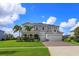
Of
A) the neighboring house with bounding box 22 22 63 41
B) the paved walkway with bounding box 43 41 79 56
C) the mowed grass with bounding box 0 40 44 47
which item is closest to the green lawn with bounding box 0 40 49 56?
the mowed grass with bounding box 0 40 44 47

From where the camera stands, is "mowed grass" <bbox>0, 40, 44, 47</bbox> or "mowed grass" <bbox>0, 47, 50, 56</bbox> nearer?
"mowed grass" <bbox>0, 47, 50, 56</bbox>

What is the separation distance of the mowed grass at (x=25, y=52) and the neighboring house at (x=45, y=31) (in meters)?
0.33

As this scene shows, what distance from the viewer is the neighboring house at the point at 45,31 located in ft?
37.3

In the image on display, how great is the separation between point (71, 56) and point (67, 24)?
2.74 ft

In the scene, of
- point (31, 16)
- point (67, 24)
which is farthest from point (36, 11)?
point (67, 24)

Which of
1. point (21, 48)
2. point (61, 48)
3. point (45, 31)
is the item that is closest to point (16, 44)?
point (21, 48)

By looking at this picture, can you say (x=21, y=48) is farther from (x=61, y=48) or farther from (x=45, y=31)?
(x=61, y=48)

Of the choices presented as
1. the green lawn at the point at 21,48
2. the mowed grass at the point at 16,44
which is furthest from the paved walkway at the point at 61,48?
the mowed grass at the point at 16,44

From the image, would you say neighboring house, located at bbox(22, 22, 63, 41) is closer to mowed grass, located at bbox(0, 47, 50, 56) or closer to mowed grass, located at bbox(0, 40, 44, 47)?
mowed grass, located at bbox(0, 40, 44, 47)

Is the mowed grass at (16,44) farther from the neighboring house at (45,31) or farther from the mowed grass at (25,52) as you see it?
the neighboring house at (45,31)

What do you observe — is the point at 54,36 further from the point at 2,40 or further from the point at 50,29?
the point at 2,40

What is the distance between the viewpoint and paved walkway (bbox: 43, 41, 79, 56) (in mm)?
11297

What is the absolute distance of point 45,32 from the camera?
11.5m

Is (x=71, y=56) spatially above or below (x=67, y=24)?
below
